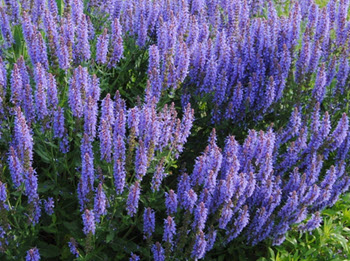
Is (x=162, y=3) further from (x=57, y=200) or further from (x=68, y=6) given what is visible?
(x=57, y=200)

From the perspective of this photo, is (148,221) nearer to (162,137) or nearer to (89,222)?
(89,222)

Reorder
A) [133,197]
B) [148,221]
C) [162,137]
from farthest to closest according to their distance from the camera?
1. [162,137]
2. [148,221]
3. [133,197]

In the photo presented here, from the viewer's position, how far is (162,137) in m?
3.61

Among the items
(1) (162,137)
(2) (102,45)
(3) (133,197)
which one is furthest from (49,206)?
(2) (102,45)

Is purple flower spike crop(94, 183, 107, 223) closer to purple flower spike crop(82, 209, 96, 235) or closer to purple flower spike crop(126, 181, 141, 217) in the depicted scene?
purple flower spike crop(82, 209, 96, 235)

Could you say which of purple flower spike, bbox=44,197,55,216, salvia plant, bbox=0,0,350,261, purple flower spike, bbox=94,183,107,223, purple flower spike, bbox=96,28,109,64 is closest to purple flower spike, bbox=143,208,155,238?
salvia plant, bbox=0,0,350,261

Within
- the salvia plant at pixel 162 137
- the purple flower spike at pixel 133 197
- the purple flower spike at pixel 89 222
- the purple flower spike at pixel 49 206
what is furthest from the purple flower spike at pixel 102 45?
the purple flower spike at pixel 89 222

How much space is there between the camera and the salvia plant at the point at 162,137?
341 cm

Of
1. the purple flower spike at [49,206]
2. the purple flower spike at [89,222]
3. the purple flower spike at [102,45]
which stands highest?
the purple flower spike at [102,45]

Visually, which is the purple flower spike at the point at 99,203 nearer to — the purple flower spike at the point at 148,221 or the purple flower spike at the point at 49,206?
the purple flower spike at the point at 148,221

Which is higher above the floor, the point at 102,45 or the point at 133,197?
the point at 102,45

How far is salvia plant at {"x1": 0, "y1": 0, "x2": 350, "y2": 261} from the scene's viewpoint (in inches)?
134

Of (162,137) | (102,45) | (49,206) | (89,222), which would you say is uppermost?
(102,45)

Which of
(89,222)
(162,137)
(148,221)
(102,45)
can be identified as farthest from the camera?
(102,45)
